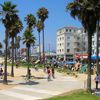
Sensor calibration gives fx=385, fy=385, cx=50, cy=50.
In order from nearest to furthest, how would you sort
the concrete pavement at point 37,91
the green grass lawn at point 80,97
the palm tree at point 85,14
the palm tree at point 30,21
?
the green grass lawn at point 80,97 → the concrete pavement at point 37,91 → the palm tree at point 85,14 → the palm tree at point 30,21

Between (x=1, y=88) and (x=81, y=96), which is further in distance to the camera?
(x=1, y=88)

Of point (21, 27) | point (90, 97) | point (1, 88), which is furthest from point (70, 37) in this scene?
point (90, 97)

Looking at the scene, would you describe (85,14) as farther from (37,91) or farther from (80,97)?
(37,91)

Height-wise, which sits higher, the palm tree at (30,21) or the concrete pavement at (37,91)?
the palm tree at (30,21)

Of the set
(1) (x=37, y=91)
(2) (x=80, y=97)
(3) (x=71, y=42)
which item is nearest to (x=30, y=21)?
(1) (x=37, y=91)

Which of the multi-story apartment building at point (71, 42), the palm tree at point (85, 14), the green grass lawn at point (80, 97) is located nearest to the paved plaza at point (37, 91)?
the green grass lawn at point (80, 97)

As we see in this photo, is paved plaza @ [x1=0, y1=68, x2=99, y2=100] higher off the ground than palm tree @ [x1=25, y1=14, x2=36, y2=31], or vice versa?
Result: palm tree @ [x1=25, y1=14, x2=36, y2=31]

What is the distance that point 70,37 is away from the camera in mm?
151000

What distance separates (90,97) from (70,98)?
1.89 m

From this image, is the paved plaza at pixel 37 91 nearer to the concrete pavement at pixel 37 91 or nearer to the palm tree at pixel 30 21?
the concrete pavement at pixel 37 91

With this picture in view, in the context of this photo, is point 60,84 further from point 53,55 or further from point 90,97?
point 53,55

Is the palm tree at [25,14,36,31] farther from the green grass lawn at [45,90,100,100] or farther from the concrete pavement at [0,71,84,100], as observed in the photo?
the green grass lawn at [45,90,100,100]

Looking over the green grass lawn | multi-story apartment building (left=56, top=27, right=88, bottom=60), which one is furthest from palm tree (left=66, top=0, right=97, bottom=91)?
multi-story apartment building (left=56, top=27, right=88, bottom=60)

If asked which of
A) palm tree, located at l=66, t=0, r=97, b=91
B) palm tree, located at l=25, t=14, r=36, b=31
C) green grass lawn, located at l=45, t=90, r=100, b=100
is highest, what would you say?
palm tree, located at l=25, t=14, r=36, b=31
